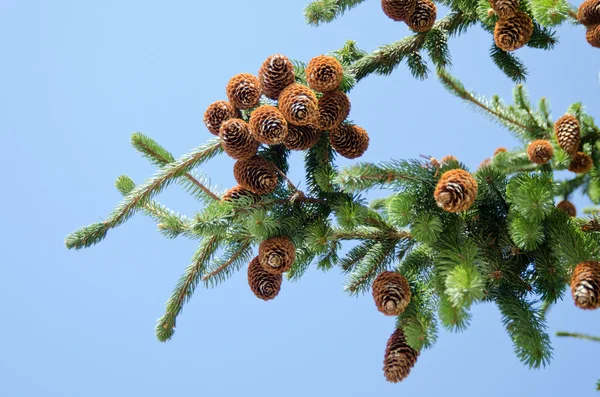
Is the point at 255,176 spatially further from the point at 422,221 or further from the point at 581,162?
the point at 581,162

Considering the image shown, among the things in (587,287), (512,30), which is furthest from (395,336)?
(512,30)

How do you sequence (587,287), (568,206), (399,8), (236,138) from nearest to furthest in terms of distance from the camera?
(587,287) < (236,138) < (399,8) < (568,206)

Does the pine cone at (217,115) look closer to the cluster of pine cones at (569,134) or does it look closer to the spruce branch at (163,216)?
the spruce branch at (163,216)

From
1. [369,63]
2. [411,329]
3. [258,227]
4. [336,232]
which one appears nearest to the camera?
[411,329]

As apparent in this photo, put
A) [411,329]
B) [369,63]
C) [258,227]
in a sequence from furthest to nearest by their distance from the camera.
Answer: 1. [369,63]
2. [258,227]
3. [411,329]

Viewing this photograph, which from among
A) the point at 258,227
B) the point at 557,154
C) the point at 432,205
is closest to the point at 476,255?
the point at 432,205

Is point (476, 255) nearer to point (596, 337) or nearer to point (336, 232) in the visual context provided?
point (336, 232)

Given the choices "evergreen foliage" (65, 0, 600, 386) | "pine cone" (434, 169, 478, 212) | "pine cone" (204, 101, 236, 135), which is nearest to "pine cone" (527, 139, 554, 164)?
"evergreen foliage" (65, 0, 600, 386)
